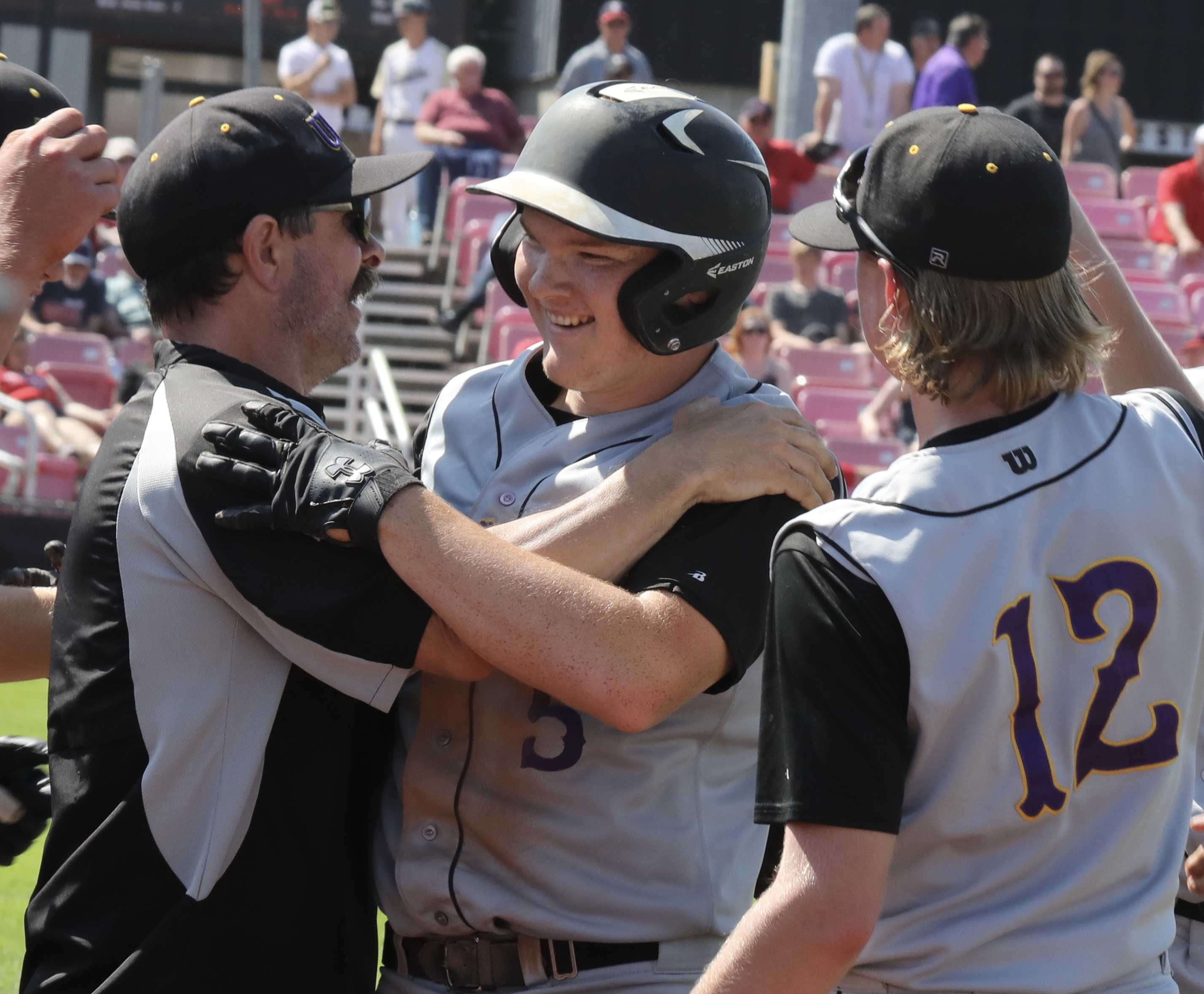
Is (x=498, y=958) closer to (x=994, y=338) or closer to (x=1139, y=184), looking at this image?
(x=994, y=338)

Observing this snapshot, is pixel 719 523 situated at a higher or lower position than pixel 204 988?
higher

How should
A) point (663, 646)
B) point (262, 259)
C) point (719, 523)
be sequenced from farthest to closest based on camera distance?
point (262, 259) → point (719, 523) → point (663, 646)

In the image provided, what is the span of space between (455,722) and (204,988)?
0.55m

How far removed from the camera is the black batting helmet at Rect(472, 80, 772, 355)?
2.42 m

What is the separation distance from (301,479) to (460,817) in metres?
0.63

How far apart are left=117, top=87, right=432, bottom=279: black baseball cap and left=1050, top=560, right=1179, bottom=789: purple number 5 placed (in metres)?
1.33

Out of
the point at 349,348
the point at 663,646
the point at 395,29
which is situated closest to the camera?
the point at 663,646

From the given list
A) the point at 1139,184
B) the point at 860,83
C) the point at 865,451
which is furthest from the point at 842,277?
the point at 1139,184

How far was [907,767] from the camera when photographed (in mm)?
1932

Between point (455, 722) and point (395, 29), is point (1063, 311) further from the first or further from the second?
point (395, 29)

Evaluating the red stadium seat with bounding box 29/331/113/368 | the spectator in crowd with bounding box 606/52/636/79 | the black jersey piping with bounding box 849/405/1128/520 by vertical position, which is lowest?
the red stadium seat with bounding box 29/331/113/368

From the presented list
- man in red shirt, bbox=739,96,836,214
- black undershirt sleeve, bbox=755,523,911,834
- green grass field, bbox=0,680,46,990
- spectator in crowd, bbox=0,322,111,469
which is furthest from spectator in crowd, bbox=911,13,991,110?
black undershirt sleeve, bbox=755,523,911,834

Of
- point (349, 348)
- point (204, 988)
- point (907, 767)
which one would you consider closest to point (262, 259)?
point (349, 348)

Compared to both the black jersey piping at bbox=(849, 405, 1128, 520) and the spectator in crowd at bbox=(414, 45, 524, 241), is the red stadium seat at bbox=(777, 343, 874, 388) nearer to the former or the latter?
the spectator in crowd at bbox=(414, 45, 524, 241)
